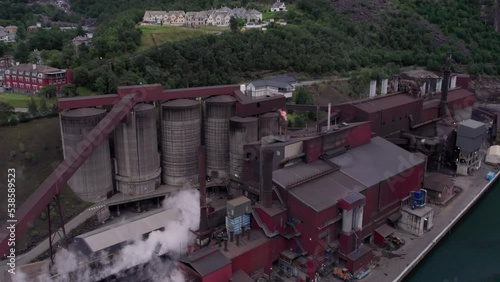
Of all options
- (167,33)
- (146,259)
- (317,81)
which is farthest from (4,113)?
(317,81)

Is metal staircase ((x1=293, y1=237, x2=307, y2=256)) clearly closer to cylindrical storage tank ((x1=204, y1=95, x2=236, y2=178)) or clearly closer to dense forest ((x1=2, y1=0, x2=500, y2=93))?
cylindrical storage tank ((x1=204, y1=95, x2=236, y2=178))

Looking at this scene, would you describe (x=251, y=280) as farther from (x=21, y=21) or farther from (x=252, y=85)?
(x=21, y=21)

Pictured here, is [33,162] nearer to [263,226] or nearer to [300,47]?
[263,226]

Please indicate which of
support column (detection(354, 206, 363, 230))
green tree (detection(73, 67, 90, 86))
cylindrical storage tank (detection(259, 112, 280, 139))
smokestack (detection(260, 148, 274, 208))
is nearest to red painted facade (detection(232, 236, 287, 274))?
smokestack (detection(260, 148, 274, 208))

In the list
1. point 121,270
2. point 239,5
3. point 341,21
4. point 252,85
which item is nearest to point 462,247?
point 121,270

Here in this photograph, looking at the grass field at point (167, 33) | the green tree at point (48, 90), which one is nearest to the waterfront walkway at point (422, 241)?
the green tree at point (48, 90)
